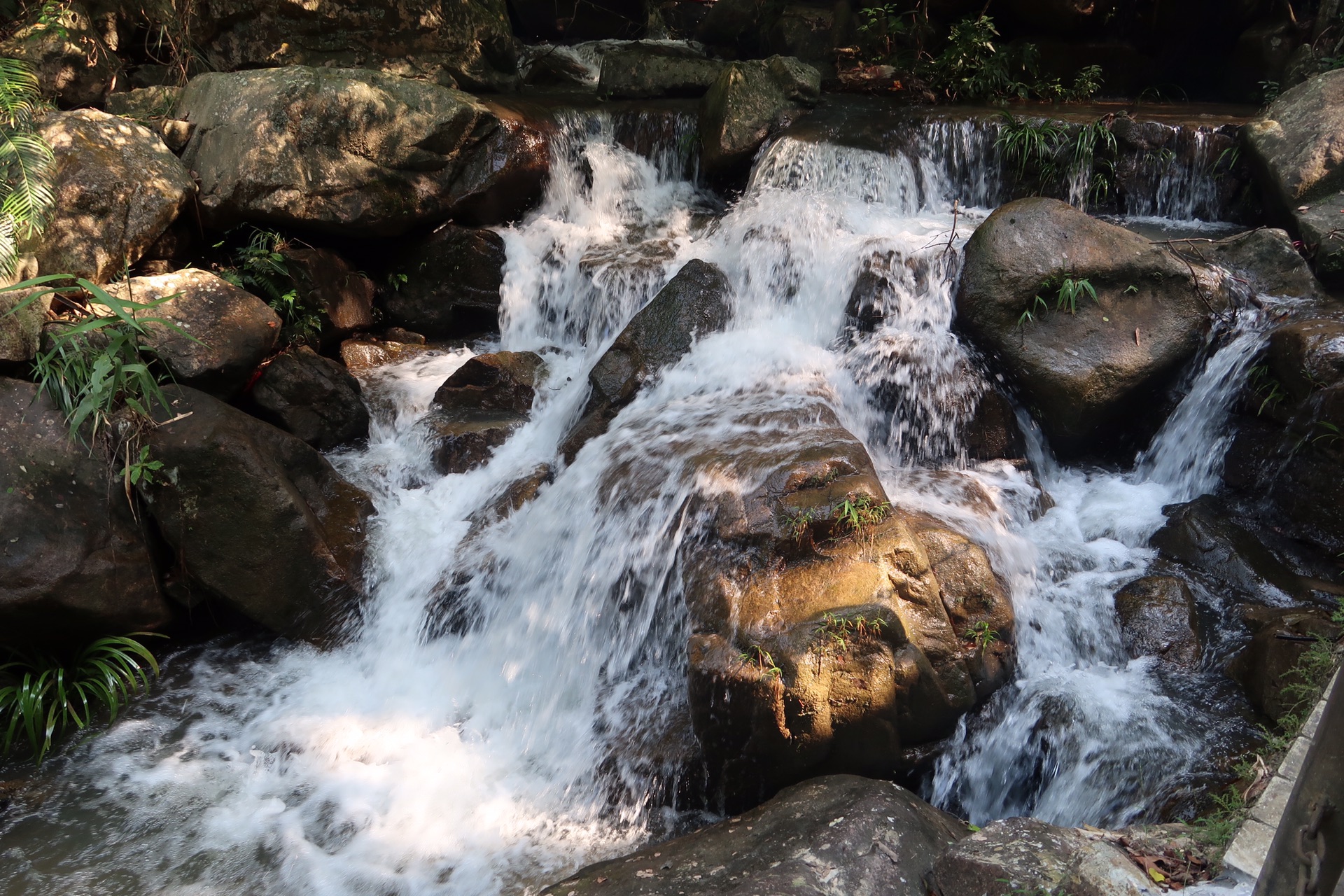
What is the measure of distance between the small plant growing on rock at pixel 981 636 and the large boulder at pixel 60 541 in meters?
4.12

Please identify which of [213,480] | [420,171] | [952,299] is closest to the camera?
[213,480]

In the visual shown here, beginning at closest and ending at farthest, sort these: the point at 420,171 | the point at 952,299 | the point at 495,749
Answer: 1. the point at 495,749
2. the point at 952,299
3. the point at 420,171

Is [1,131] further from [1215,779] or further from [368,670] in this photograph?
[1215,779]

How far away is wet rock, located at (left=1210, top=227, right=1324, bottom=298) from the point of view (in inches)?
203

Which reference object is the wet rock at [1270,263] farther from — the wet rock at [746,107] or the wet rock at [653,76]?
the wet rock at [653,76]

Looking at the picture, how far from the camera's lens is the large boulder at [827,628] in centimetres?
332

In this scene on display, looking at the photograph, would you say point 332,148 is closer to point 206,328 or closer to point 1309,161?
point 206,328

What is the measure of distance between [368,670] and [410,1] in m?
6.63

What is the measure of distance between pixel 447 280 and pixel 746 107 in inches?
128

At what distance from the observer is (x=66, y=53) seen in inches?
244

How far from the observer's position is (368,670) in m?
4.61

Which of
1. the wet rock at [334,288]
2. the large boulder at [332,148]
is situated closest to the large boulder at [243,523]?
the wet rock at [334,288]

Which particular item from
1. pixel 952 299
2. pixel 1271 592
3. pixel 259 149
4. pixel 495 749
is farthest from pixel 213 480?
pixel 1271 592

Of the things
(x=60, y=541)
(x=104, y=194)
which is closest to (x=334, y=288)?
(x=104, y=194)
